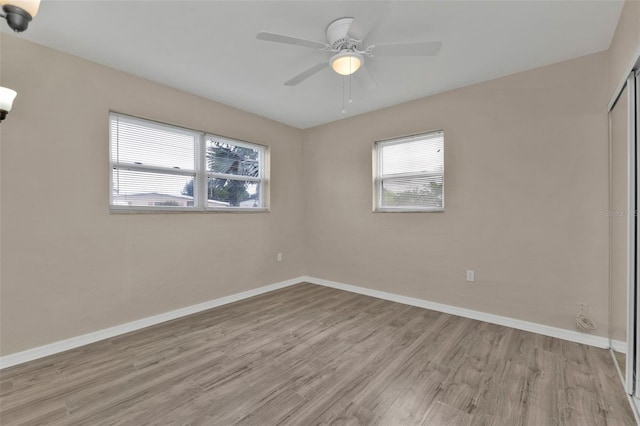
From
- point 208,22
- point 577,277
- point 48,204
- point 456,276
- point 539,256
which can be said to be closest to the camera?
point 208,22

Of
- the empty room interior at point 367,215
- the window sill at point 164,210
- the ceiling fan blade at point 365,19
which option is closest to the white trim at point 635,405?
the empty room interior at point 367,215

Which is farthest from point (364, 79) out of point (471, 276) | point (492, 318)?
point (492, 318)

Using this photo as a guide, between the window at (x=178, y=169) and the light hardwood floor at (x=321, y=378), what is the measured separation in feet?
4.71

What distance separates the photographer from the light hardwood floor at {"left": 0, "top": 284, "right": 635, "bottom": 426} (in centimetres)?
167

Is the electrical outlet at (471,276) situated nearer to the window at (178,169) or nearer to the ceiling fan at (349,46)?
the ceiling fan at (349,46)

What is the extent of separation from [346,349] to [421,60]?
2712mm

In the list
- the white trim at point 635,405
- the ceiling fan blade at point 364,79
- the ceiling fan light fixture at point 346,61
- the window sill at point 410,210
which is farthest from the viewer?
the window sill at point 410,210

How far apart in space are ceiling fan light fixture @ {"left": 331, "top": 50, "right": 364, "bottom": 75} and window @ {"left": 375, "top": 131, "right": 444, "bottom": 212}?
5.88 feet

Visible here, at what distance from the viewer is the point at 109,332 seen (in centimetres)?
273

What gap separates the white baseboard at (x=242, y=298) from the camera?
7.69 feet

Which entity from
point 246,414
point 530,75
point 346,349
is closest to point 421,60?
point 530,75

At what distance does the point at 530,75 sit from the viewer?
2.80 metres

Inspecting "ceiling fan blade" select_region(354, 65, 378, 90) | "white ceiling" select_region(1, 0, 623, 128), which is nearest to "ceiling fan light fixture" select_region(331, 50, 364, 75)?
"white ceiling" select_region(1, 0, 623, 128)

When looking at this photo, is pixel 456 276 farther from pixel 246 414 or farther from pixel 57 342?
pixel 57 342
